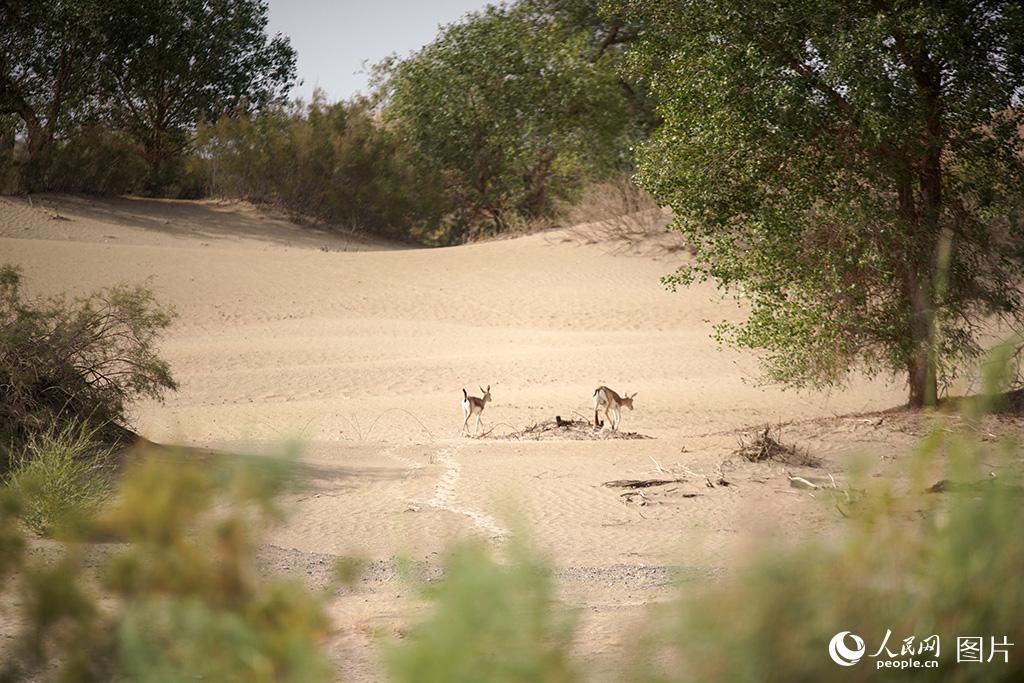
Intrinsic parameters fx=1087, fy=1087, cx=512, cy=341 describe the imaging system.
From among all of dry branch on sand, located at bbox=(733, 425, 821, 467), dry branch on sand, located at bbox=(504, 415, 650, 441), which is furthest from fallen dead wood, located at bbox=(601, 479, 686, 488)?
dry branch on sand, located at bbox=(504, 415, 650, 441)

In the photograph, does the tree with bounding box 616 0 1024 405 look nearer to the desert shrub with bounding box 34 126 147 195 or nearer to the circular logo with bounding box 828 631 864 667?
the circular logo with bounding box 828 631 864 667

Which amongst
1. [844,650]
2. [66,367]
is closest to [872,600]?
[844,650]

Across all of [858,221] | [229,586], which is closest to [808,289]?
[858,221]

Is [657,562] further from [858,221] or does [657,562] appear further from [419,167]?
[419,167]

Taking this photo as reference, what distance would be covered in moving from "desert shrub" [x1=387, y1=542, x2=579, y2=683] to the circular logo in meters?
0.49

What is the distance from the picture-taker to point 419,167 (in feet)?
151

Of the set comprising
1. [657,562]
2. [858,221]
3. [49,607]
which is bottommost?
[657,562]

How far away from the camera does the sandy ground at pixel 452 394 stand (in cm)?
820

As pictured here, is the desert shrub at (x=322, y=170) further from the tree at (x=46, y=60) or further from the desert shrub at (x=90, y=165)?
the tree at (x=46, y=60)

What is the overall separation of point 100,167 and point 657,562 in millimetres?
38352

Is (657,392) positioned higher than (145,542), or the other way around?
(145,542)

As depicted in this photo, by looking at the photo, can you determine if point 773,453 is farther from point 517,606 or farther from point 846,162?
point 517,606

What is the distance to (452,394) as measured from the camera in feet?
68.1

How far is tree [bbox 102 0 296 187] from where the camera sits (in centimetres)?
4441
